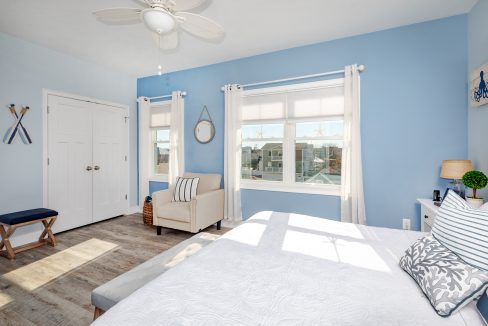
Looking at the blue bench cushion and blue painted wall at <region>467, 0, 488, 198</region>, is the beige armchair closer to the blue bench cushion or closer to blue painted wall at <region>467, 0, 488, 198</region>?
the blue bench cushion

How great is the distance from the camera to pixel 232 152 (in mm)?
3695

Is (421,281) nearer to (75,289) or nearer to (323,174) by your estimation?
(323,174)

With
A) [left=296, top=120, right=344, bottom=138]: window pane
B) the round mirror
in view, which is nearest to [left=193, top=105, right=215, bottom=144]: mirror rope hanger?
the round mirror

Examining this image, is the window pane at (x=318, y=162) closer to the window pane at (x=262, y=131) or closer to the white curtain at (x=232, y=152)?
the window pane at (x=262, y=131)

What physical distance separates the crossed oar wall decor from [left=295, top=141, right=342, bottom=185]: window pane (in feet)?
12.4

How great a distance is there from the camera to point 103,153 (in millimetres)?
4164

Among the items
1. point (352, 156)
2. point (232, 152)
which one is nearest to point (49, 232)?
point (232, 152)

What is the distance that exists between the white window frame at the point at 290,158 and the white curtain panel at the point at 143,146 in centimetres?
212

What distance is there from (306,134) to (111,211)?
375cm

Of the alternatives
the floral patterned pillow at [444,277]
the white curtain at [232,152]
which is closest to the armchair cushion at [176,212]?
the white curtain at [232,152]

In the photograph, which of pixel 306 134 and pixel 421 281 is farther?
pixel 306 134

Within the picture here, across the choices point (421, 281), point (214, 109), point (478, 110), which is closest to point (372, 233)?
point (421, 281)

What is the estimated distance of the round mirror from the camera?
3.98m

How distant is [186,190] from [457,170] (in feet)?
10.9
